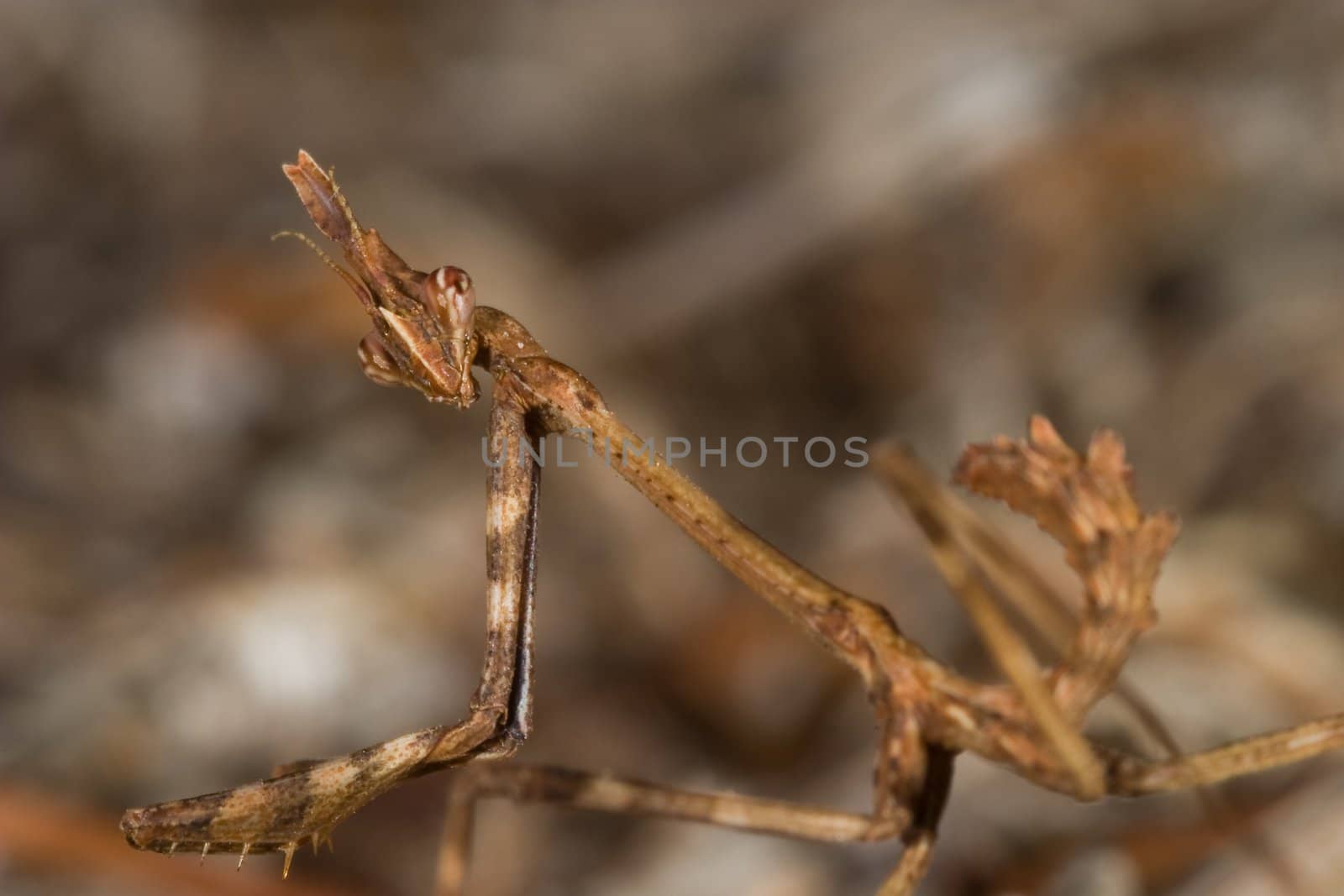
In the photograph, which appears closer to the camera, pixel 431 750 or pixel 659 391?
pixel 431 750

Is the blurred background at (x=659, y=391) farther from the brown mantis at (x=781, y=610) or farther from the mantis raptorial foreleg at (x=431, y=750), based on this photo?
the mantis raptorial foreleg at (x=431, y=750)

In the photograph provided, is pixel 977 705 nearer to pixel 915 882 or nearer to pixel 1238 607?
pixel 915 882

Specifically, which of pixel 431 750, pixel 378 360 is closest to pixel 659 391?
pixel 378 360

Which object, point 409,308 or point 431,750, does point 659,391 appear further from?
point 431,750

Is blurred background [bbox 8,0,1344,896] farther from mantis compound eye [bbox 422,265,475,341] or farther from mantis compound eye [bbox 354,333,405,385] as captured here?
mantis compound eye [bbox 422,265,475,341]

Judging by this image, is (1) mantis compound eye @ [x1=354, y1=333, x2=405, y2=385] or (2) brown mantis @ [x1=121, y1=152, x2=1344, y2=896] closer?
(2) brown mantis @ [x1=121, y1=152, x2=1344, y2=896]

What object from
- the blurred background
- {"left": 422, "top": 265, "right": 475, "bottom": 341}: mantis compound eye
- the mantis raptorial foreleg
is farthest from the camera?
the blurred background

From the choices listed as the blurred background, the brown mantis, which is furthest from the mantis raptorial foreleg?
the blurred background
